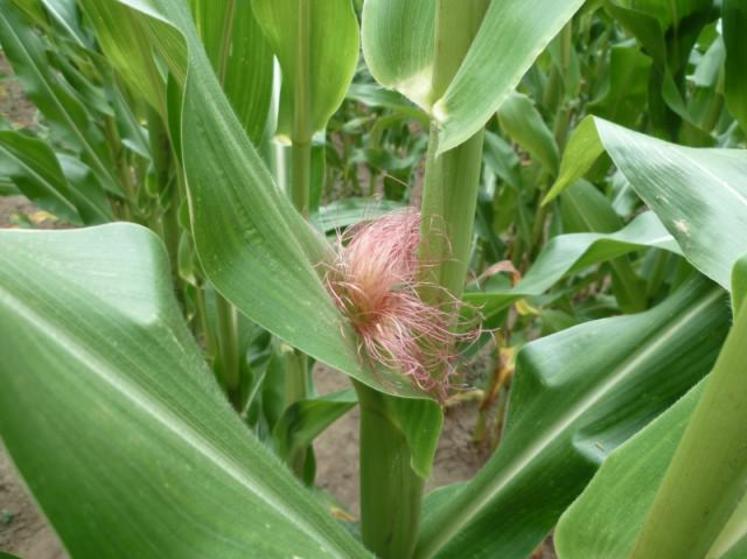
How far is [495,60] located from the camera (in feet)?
1.42

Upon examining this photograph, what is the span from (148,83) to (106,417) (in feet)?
1.85

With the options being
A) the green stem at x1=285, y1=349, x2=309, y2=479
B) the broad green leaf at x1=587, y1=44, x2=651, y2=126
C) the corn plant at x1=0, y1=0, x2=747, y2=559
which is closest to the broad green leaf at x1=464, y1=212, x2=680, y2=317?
the corn plant at x1=0, y1=0, x2=747, y2=559

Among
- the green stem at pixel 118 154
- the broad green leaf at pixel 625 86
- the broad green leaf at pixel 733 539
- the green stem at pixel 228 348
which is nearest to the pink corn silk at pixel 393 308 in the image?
the broad green leaf at pixel 733 539

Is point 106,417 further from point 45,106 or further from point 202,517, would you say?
point 45,106

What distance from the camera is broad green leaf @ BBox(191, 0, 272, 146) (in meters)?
0.75

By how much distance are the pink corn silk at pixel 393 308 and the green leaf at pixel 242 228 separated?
0.11 ft

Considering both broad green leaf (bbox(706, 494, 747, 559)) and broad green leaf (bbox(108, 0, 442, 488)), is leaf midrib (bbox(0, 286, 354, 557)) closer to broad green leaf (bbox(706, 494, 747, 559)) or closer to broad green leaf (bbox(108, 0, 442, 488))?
broad green leaf (bbox(108, 0, 442, 488))

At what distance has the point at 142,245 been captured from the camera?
1.36ft

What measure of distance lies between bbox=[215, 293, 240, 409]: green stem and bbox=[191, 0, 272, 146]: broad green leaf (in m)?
0.25

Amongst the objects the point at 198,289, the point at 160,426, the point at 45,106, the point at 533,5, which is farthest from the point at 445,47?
the point at 45,106

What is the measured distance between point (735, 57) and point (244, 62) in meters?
0.57

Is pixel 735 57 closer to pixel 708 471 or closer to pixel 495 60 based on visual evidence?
pixel 495 60

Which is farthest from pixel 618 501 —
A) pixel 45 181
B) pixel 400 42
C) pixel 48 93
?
pixel 48 93

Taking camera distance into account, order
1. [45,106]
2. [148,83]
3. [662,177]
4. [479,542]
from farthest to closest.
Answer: [45,106]
[148,83]
[479,542]
[662,177]
